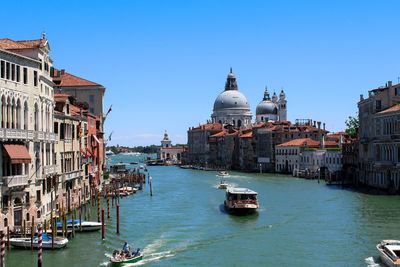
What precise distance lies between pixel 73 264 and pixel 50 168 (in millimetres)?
7141

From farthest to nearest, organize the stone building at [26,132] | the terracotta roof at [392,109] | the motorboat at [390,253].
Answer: the terracotta roof at [392,109] < the stone building at [26,132] < the motorboat at [390,253]

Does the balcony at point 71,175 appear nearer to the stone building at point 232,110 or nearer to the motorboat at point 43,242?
the motorboat at point 43,242

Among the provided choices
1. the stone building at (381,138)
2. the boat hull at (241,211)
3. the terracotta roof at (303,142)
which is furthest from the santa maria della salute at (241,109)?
the boat hull at (241,211)

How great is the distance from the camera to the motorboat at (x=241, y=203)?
1201 inches

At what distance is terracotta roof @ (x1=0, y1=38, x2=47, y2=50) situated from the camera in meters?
22.2

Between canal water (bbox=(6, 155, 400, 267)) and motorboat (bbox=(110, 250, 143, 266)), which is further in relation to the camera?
canal water (bbox=(6, 155, 400, 267))

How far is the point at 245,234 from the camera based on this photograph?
2464 centimetres

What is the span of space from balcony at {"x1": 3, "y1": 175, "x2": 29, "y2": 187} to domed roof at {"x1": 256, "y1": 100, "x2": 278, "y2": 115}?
9837 cm

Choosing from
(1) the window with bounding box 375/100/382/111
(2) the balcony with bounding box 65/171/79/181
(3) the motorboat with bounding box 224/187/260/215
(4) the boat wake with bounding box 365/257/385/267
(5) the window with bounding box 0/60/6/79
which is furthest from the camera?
(1) the window with bounding box 375/100/382/111

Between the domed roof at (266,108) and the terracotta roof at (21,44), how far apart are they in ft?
313

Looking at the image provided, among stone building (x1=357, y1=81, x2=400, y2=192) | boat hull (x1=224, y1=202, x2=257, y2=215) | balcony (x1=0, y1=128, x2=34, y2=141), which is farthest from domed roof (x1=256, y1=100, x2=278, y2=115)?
balcony (x1=0, y1=128, x2=34, y2=141)

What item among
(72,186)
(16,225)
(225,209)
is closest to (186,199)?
(225,209)

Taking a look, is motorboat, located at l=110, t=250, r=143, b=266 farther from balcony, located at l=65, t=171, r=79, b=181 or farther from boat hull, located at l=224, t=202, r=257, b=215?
boat hull, located at l=224, t=202, r=257, b=215

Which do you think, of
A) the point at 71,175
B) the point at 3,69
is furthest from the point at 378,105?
the point at 3,69
